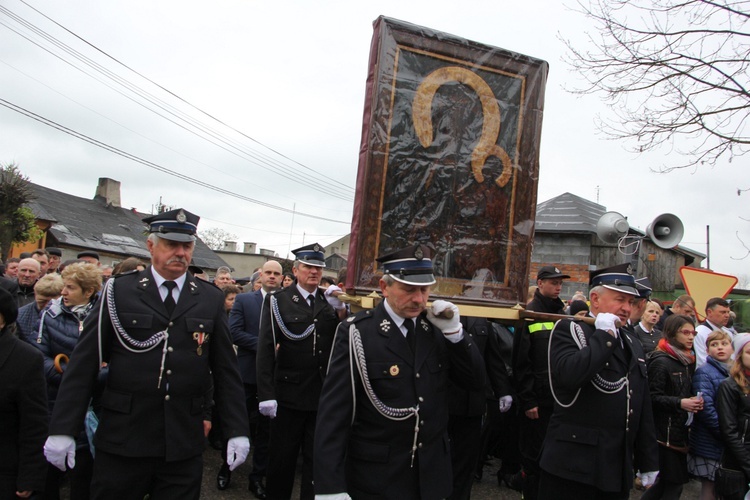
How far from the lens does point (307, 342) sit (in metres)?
4.92

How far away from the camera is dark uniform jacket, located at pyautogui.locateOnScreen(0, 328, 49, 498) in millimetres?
3164

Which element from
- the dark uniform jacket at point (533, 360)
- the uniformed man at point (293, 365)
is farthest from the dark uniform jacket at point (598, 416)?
the uniformed man at point (293, 365)

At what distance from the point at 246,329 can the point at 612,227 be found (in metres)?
7.60

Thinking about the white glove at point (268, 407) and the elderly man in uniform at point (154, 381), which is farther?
the white glove at point (268, 407)

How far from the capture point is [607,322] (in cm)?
353

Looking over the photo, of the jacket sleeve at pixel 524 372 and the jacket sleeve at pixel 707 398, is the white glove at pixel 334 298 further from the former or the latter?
the jacket sleeve at pixel 707 398

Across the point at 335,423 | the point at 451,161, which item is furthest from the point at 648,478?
the point at 451,161

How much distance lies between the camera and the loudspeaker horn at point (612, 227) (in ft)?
35.9

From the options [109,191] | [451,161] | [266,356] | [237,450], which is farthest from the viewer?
[109,191]

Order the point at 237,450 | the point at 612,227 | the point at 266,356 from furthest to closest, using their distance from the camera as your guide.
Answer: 1. the point at 612,227
2. the point at 266,356
3. the point at 237,450

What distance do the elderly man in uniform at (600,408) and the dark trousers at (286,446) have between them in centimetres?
192

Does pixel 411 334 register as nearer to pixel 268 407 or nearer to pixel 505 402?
pixel 268 407

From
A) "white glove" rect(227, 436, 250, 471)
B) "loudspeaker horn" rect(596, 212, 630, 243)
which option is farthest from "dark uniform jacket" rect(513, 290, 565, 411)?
"loudspeaker horn" rect(596, 212, 630, 243)

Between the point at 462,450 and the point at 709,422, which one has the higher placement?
the point at 709,422
